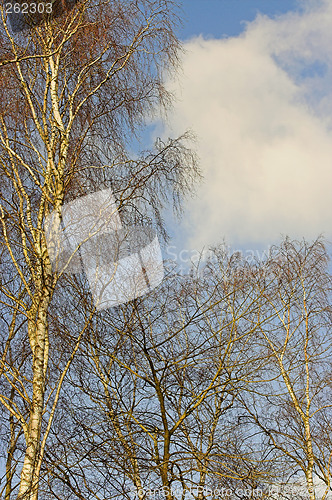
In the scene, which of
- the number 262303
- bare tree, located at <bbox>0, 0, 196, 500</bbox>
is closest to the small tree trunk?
bare tree, located at <bbox>0, 0, 196, 500</bbox>

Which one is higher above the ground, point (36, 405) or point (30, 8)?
point (30, 8)

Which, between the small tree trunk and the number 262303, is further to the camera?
the number 262303

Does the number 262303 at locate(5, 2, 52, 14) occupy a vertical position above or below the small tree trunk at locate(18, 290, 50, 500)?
above

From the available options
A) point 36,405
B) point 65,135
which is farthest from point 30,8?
point 36,405

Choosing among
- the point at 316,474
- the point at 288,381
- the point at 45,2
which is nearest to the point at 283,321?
the point at 288,381

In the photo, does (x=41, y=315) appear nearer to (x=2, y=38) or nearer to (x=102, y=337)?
(x=102, y=337)

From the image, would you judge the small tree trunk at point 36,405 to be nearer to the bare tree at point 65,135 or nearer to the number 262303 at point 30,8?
the bare tree at point 65,135

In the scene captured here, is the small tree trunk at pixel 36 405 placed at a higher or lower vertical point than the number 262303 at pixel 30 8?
lower

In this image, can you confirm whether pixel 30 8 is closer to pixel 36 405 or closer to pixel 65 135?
pixel 65 135

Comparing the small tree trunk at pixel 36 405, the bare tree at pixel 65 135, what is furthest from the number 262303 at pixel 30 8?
the small tree trunk at pixel 36 405

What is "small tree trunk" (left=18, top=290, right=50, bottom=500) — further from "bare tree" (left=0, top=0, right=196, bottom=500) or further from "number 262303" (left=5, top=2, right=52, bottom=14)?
"number 262303" (left=5, top=2, right=52, bottom=14)

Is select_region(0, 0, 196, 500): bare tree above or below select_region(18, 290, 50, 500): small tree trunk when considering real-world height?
above

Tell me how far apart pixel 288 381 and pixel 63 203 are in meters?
3.90

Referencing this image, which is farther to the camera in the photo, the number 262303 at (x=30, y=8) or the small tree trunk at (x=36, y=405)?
the number 262303 at (x=30, y=8)
